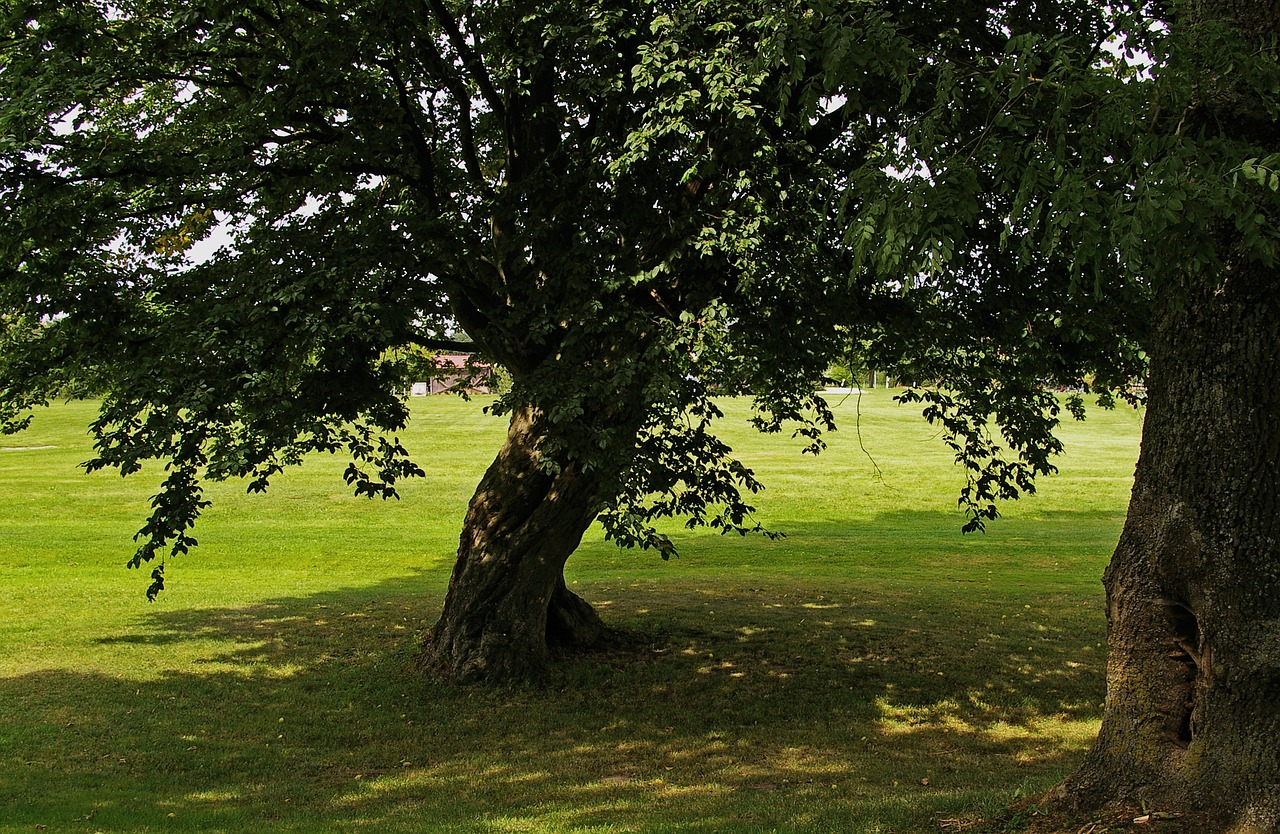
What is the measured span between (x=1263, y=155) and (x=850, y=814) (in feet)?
15.0

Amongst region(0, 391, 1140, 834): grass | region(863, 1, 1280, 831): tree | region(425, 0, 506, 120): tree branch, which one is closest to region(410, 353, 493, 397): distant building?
region(425, 0, 506, 120): tree branch

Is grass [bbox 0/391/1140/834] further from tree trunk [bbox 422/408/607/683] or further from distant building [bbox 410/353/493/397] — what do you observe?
distant building [bbox 410/353/493/397]

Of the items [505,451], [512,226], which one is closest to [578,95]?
[512,226]

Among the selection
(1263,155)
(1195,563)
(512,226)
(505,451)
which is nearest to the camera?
(1263,155)

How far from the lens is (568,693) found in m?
11.4

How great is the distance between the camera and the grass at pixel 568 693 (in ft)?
25.8

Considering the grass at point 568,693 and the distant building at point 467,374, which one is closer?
the grass at point 568,693

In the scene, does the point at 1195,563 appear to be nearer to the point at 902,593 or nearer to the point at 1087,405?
the point at 902,593

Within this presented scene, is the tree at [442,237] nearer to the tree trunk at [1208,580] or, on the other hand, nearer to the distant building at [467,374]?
the distant building at [467,374]

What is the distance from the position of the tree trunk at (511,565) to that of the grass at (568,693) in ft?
1.39

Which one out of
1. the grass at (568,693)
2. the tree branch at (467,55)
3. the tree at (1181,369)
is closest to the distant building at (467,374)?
the tree branch at (467,55)

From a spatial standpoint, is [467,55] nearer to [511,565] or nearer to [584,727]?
[511,565]

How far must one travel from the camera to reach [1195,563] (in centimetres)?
585

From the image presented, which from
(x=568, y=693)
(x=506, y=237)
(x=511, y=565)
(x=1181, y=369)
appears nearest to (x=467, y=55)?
(x=506, y=237)
